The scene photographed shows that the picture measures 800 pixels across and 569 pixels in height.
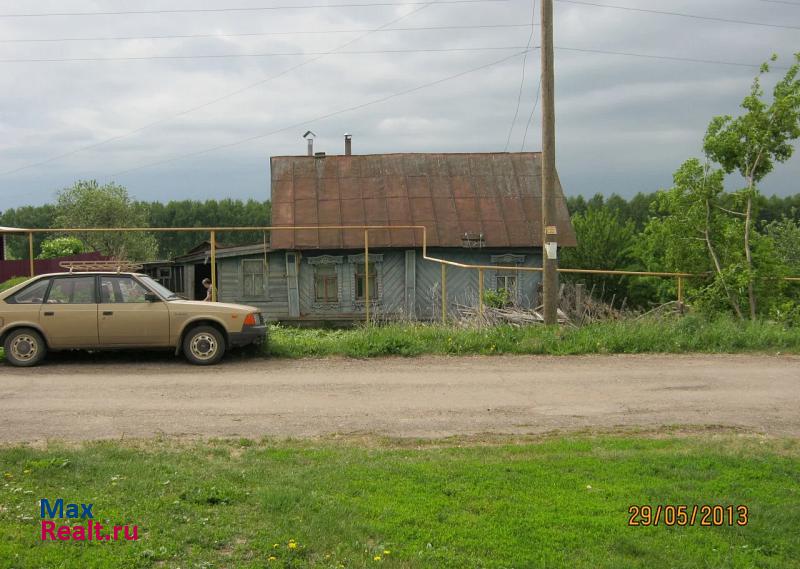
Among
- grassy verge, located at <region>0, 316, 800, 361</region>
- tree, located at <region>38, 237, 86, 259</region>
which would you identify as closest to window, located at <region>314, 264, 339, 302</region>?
tree, located at <region>38, 237, 86, 259</region>

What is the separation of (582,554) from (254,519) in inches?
84.3

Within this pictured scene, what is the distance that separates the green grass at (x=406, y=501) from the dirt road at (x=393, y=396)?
987 millimetres

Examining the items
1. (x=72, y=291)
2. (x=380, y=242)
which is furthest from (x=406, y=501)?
(x=380, y=242)

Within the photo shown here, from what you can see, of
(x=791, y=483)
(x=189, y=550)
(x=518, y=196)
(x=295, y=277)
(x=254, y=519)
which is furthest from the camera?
(x=518, y=196)

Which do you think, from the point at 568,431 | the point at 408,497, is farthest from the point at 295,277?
the point at 408,497

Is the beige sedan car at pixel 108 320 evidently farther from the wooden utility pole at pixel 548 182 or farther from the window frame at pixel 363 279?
the window frame at pixel 363 279

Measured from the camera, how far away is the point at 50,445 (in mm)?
7070

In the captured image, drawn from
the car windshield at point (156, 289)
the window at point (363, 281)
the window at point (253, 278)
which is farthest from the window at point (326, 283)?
the car windshield at point (156, 289)

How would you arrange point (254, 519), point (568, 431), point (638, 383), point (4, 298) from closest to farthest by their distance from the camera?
1. point (254, 519)
2. point (568, 431)
3. point (638, 383)
4. point (4, 298)

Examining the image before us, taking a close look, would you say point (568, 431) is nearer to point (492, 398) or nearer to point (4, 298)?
point (492, 398)

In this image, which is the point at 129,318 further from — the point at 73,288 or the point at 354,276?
the point at 354,276

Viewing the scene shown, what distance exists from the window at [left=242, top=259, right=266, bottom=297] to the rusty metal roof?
43.9 inches

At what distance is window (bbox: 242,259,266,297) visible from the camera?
79.8 feet

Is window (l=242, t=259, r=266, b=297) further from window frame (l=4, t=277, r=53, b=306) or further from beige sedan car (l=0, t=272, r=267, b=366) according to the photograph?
window frame (l=4, t=277, r=53, b=306)
